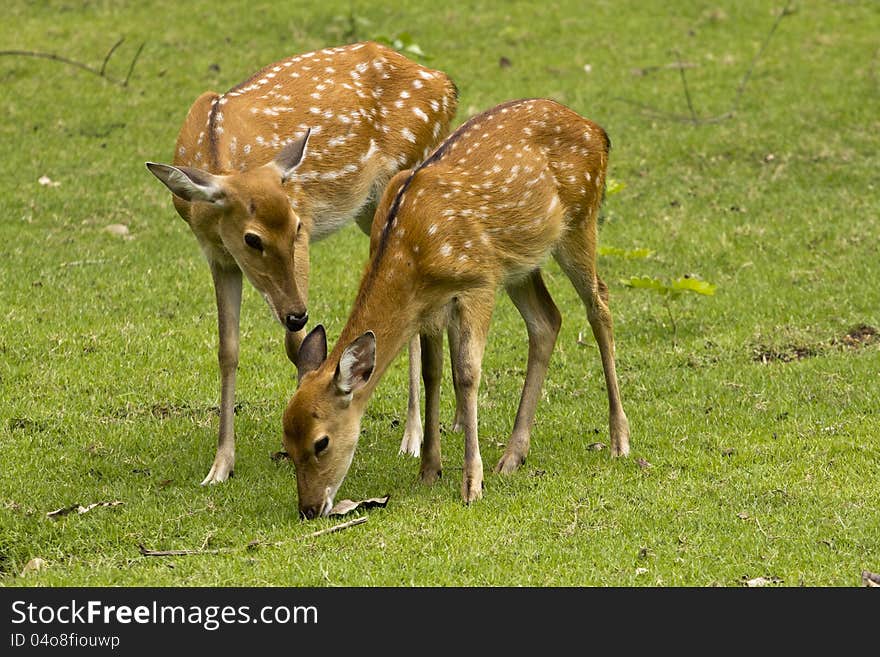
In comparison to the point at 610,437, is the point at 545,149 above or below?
above

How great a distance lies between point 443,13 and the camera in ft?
58.7

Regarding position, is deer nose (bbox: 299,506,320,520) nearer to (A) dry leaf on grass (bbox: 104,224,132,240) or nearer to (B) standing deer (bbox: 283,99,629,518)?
(B) standing deer (bbox: 283,99,629,518)

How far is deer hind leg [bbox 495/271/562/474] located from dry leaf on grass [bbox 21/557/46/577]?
8.75 ft

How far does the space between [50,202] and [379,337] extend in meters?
7.00

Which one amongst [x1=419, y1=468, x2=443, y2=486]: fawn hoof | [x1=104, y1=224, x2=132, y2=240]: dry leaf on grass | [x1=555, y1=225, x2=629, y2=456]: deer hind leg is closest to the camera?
[x1=419, y1=468, x2=443, y2=486]: fawn hoof

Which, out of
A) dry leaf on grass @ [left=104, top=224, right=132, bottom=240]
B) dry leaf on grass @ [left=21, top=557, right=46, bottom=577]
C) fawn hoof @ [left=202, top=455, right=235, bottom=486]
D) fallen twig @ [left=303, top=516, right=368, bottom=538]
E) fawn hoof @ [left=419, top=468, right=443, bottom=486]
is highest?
fallen twig @ [left=303, top=516, right=368, bottom=538]

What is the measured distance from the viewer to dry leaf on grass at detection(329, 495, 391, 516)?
6.82 m

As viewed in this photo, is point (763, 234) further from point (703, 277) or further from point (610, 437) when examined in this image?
point (610, 437)

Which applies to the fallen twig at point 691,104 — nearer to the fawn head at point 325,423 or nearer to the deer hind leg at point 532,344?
the deer hind leg at point 532,344

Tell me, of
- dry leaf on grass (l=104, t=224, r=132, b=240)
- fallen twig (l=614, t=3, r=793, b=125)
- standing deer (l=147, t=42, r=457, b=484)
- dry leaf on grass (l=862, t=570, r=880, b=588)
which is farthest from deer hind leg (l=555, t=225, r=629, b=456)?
fallen twig (l=614, t=3, r=793, b=125)

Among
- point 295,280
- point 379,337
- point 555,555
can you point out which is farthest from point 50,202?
point 555,555

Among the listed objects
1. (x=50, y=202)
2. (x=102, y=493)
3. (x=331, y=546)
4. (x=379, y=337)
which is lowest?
(x=50, y=202)

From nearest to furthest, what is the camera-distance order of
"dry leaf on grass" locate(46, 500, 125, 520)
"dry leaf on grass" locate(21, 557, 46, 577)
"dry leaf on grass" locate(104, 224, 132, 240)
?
"dry leaf on grass" locate(21, 557, 46, 577) < "dry leaf on grass" locate(46, 500, 125, 520) < "dry leaf on grass" locate(104, 224, 132, 240)

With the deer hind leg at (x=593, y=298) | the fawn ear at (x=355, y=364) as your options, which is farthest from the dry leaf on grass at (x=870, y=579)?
the fawn ear at (x=355, y=364)
